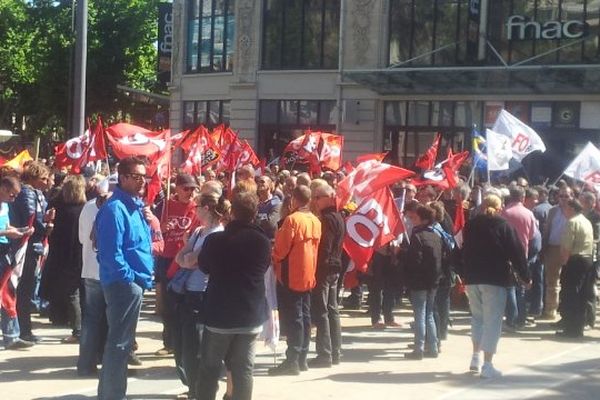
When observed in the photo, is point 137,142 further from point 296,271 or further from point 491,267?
point 491,267

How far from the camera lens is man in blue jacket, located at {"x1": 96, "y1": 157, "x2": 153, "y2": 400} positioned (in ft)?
25.6

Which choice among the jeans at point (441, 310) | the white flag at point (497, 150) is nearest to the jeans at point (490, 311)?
the jeans at point (441, 310)

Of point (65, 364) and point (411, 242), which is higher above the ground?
point (411, 242)

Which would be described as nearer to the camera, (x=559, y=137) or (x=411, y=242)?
(x=411, y=242)

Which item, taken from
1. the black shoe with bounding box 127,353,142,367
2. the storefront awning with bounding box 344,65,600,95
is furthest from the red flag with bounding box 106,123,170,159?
the storefront awning with bounding box 344,65,600,95

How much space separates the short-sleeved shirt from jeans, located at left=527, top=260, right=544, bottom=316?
135 cm

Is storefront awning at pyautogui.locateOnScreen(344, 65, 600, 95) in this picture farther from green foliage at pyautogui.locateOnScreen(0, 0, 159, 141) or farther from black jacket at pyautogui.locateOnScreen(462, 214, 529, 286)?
green foliage at pyautogui.locateOnScreen(0, 0, 159, 141)

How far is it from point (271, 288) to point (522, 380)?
8.73ft

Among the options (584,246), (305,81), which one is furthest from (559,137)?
(584,246)

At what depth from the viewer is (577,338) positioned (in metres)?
12.7

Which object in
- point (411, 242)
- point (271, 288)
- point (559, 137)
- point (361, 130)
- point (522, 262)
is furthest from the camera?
point (361, 130)

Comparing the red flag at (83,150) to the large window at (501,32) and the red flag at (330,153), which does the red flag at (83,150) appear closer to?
the red flag at (330,153)

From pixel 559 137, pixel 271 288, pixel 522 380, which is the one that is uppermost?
pixel 559 137

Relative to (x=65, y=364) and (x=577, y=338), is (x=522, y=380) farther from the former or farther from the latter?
(x=65, y=364)
